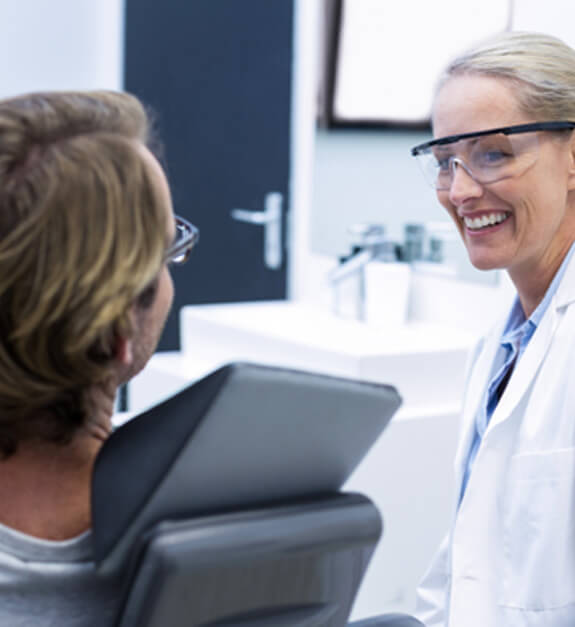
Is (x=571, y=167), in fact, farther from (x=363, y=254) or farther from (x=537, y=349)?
(x=363, y=254)

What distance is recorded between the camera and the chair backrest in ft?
1.97

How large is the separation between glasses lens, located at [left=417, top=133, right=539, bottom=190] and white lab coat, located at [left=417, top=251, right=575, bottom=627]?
6.0 inches

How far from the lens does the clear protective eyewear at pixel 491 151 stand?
1186 mm

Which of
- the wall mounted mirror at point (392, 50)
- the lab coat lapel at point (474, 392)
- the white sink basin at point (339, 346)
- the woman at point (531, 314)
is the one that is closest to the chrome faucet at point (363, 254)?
the white sink basin at point (339, 346)

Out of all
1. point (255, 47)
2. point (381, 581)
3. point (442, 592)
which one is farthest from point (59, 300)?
point (255, 47)

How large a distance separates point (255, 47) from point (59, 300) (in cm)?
268

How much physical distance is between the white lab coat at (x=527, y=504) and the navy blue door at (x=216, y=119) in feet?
6.12

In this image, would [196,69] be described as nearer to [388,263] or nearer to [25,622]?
[388,263]

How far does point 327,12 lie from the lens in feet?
8.39

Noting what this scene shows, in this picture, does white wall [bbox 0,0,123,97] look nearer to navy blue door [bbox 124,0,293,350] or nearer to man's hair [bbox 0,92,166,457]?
navy blue door [bbox 124,0,293,350]

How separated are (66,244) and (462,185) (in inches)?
30.4

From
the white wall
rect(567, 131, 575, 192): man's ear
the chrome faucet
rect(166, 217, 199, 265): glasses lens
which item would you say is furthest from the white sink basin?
the white wall

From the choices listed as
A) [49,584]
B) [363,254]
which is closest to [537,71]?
[49,584]

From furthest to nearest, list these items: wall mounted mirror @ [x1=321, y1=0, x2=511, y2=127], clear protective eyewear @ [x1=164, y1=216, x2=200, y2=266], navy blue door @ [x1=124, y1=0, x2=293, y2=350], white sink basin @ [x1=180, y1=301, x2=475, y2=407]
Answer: navy blue door @ [x1=124, y1=0, x2=293, y2=350]
wall mounted mirror @ [x1=321, y1=0, x2=511, y2=127]
white sink basin @ [x1=180, y1=301, x2=475, y2=407]
clear protective eyewear @ [x1=164, y1=216, x2=200, y2=266]
